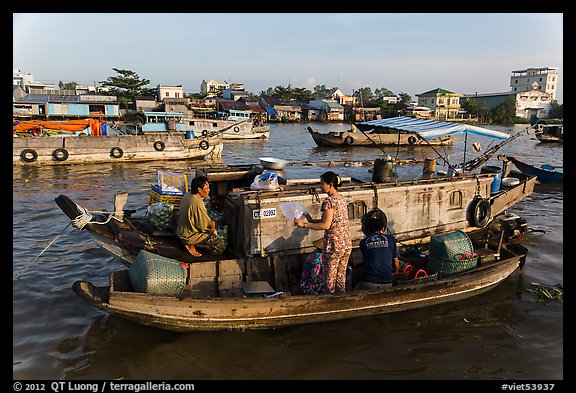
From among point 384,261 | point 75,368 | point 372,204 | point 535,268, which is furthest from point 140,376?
point 535,268

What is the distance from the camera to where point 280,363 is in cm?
611

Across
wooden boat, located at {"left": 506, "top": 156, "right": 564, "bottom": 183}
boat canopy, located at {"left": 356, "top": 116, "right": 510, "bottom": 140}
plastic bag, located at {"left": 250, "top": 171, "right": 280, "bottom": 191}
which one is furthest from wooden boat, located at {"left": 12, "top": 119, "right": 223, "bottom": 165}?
wooden boat, located at {"left": 506, "top": 156, "right": 564, "bottom": 183}

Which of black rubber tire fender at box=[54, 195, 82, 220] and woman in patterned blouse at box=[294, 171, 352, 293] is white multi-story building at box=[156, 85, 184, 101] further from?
woman in patterned blouse at box=[294, 171, 352, 293]

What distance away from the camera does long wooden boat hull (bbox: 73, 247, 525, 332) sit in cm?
603

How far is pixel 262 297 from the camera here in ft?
21.5

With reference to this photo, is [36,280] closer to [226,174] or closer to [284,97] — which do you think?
[226,174]

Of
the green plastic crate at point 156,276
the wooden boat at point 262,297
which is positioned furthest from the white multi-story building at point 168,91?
the green plastic crate at point 156,276

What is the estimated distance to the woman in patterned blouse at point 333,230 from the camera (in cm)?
587

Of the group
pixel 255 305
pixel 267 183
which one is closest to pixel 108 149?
pixel 267 183

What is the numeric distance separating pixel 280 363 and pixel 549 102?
115 metres

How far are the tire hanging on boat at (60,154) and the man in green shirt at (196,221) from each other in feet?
63.6

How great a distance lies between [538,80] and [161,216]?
432ft

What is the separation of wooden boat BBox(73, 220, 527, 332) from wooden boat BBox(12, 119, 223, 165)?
19.9 meters

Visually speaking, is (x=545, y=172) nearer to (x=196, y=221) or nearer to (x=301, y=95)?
(x=196, y=221)
